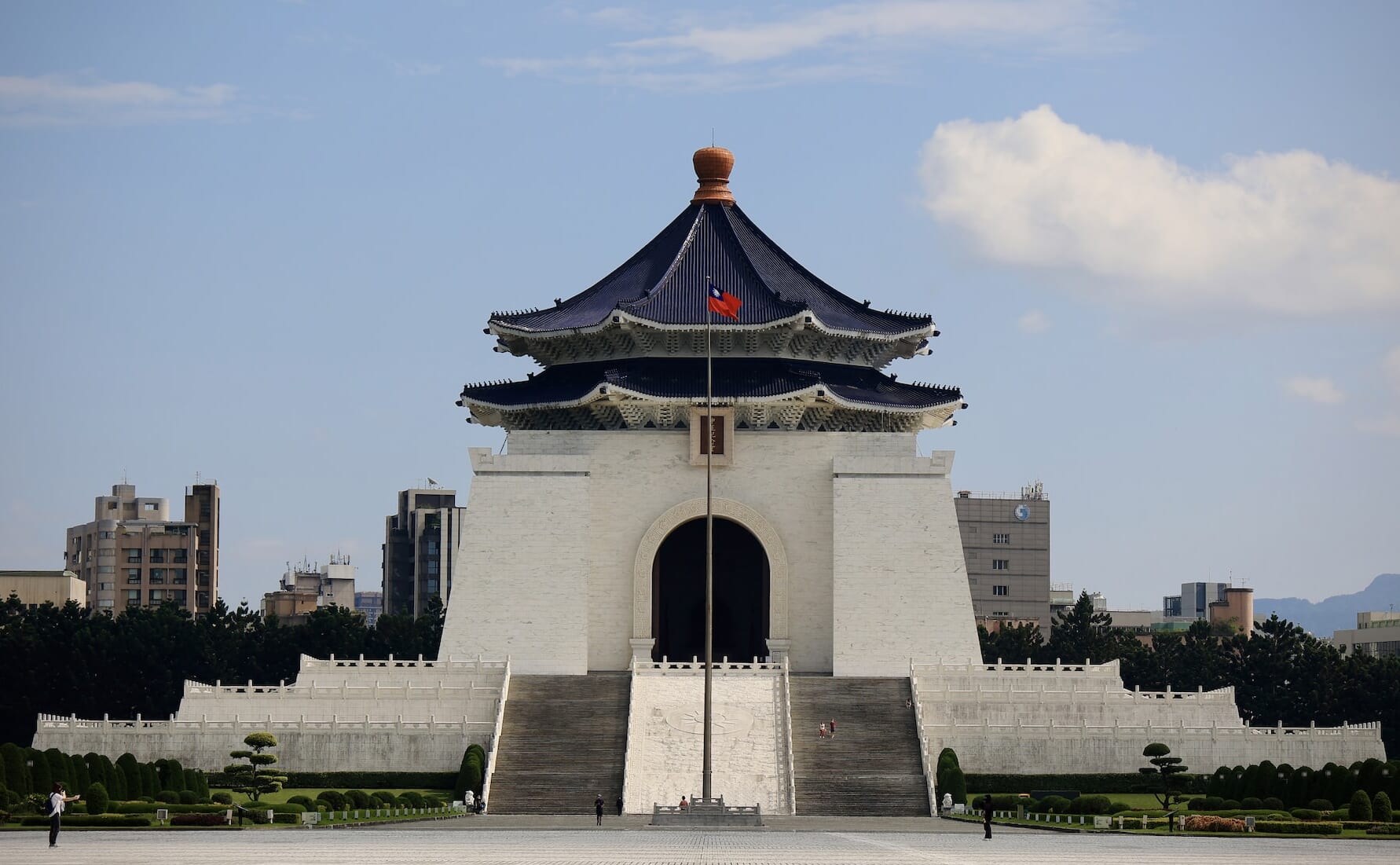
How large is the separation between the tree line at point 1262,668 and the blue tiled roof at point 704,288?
1282 centimetres

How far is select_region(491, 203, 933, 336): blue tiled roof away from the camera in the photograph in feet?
172

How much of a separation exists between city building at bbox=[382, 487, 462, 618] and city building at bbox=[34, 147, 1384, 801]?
47.7 metres

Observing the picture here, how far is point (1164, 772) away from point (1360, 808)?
4.47 m

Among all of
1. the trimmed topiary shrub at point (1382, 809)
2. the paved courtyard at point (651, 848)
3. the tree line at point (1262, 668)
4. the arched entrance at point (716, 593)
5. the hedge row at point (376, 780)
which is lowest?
the paved courtyard at point (651, 848)

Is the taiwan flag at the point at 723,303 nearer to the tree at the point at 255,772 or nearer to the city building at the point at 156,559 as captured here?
the tree at the point at 255,772

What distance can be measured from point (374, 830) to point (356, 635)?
2848 cm

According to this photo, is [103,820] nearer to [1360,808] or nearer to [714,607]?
[1360,808]

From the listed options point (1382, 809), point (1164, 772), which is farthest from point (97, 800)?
point (1382, 809)

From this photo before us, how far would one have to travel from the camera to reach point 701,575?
183 ft

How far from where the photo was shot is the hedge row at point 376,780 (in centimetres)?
4256

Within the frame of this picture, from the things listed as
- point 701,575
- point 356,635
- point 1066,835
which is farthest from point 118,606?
point 1066,835

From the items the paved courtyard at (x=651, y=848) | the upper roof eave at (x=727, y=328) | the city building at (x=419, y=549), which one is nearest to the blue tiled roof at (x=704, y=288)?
the upper roof eave at (x=727, y=328)

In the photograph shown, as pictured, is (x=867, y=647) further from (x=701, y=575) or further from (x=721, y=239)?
(x=721, y=239)

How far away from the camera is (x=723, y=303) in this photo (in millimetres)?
48375
